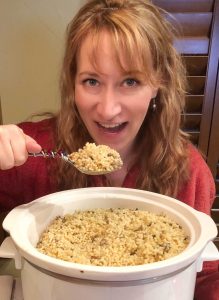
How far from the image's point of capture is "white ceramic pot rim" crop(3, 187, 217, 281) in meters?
0.48

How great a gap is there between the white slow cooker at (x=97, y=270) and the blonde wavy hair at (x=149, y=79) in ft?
0.96

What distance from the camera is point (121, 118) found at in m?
0.88

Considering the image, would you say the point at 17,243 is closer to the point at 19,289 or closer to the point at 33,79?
the point at 19,289

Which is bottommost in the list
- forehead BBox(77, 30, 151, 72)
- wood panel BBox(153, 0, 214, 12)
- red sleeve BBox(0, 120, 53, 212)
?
red sleeve BBox(0, 120, 53, 212)

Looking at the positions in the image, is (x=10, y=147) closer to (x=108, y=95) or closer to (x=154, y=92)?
(x=108, y=95)

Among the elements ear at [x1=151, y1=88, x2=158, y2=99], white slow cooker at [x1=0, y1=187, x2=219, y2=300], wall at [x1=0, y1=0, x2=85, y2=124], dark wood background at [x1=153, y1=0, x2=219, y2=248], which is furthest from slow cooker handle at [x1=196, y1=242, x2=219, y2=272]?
wall at [x1=0, y1=0, x2=85, y2=124]

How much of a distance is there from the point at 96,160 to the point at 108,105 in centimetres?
15

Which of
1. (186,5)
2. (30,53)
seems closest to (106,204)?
(30,53)

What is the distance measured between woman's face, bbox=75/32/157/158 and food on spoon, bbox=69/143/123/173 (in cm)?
11

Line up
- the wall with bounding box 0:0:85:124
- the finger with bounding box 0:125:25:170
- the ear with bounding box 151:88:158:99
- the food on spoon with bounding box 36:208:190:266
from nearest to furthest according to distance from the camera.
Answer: the food on spoon with bounding box 36:208:190:266
the finger with bounding box 0:125:25:170
the ear with bounding box 151:88:158:99
the wall with bounding box 0:0:85:124

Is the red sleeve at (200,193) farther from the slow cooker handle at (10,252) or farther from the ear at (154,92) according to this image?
the slow cooker handle at (10,252)

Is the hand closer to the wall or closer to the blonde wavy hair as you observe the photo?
the blonde wavy hair

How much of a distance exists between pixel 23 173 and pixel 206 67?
0.84 meters

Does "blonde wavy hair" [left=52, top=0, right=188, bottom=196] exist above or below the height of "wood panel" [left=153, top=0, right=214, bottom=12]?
below
